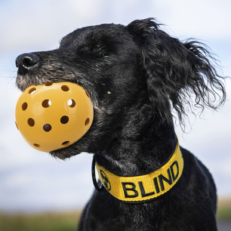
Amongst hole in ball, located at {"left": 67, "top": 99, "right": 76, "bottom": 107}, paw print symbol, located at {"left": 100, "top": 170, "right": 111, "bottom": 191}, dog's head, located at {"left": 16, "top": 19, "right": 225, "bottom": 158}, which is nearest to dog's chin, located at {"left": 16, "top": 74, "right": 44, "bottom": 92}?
dog's head, located at {"left": 16, "top": 19, "right": 225, "bottom": 158}

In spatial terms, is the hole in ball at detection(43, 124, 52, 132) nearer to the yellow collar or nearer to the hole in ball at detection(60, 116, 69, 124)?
the hole in ball at detection(60, 116, 69, 124)

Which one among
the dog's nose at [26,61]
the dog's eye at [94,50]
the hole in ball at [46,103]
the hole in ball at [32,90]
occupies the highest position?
the dog's nose at [26,61]

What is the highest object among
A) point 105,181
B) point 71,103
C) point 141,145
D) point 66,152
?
point 71,103

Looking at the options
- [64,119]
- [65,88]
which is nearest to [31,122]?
[64,119]

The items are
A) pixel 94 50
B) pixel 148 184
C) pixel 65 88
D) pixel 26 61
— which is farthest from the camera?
pixel 94 50

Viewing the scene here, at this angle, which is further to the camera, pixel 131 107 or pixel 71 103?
pixel 131 107

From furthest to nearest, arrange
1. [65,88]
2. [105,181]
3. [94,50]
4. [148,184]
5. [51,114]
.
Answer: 1. [105,181]
2. [94,50]
3. [148,184]
4. [65,88]
5. [51,114]

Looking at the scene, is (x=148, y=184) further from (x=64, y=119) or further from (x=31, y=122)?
(x=31, y=122)

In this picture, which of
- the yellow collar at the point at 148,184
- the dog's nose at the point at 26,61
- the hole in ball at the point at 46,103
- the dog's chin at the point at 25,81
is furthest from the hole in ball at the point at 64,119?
the yellow collar at the point at 148,184

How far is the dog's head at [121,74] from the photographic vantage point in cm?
257

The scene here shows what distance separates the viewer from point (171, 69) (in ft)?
9.47

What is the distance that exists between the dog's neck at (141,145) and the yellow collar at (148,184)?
66mm

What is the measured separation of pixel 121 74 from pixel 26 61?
0.82m

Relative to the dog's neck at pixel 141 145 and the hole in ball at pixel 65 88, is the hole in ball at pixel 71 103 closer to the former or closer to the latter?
the hole in ball at pixel 65 88
